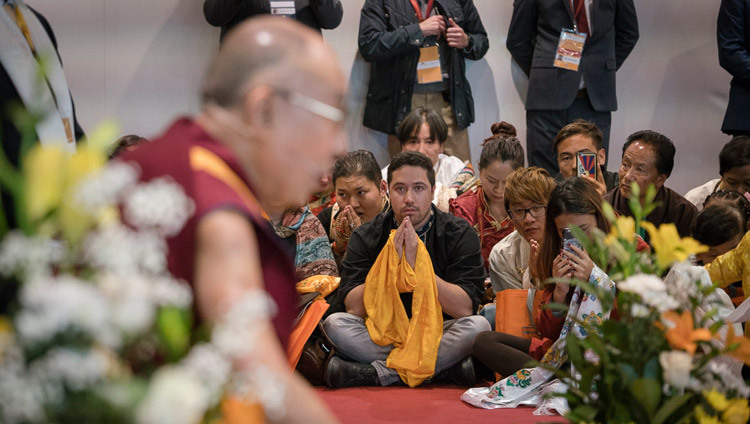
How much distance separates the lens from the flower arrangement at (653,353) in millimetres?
1470

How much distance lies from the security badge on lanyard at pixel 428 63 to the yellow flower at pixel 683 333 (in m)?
3.87

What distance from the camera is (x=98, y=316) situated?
0.87 metres

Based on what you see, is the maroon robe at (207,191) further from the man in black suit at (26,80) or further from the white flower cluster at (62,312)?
the man in black suit at (26,80)

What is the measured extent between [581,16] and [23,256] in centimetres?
479

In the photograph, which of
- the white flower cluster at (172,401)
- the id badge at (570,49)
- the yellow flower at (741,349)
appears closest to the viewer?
the white flower cluster at (172,401)

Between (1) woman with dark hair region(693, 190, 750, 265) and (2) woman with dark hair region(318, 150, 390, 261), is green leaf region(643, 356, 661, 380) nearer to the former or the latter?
(1) woman with dark hair region(693, 190, 750, 265)

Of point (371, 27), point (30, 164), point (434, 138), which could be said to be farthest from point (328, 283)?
point (30, 164)

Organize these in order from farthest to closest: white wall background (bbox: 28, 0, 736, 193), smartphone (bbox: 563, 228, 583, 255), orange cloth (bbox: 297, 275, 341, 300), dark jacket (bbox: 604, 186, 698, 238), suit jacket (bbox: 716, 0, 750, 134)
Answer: white wall background (bbox: 28, 0, 736, 193), suit jacket (bbox: 716, 0, 750, 134), dark jacket (bbox: 604, 186, 698, 238), orange cloth (bbox: 297, 275, 341, 300), smartphone (bbox: 563, 228, 583, 255)

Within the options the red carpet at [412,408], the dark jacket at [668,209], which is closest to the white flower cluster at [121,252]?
the red carpet at [412,408]

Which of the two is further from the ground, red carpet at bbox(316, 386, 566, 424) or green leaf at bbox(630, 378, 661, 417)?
green leaf at bbox(630, 378, 661, 417)

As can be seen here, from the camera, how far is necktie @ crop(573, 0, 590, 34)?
523cm

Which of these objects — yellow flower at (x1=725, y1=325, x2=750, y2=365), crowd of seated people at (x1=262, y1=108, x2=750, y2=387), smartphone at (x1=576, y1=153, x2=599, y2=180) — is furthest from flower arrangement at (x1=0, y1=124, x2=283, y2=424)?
smartphone at (x1=576, y1=153, x2=599, y2=180)

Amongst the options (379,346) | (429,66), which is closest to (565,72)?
(429,66)

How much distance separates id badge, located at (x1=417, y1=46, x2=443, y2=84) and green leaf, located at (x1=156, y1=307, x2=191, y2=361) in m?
4.40
